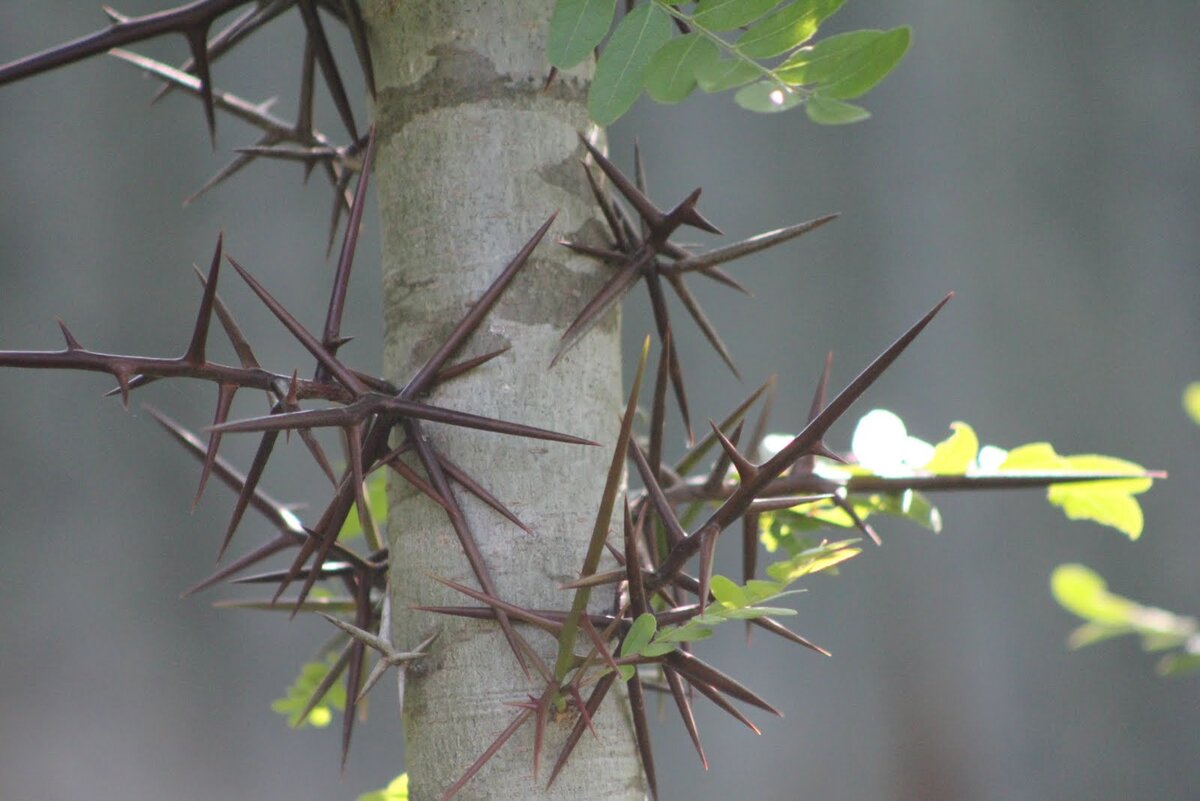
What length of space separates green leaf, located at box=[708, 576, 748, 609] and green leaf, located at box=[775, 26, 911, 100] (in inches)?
8.6

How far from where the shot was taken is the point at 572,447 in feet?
1.57

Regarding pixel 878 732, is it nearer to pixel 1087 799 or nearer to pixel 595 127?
pixel 1087 799

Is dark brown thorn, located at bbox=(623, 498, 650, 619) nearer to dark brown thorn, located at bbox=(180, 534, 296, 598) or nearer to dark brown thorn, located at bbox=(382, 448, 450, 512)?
dark brown thorn, located at bbox=(382, 448, 450, 512)

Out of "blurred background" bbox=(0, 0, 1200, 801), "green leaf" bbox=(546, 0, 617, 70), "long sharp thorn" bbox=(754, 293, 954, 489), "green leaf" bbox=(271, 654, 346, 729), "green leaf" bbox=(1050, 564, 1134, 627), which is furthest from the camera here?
"blurred background" bbox=(0, 0, 1200, 801)

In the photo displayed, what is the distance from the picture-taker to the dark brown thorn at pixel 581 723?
42cm

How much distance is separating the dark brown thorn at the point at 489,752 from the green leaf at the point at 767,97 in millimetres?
308

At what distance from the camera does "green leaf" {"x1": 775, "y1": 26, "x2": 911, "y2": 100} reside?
48 centimetres

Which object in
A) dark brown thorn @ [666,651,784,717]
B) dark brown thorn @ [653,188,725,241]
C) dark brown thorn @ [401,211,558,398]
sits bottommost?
dark brown thorn @ [666,651,784,717]

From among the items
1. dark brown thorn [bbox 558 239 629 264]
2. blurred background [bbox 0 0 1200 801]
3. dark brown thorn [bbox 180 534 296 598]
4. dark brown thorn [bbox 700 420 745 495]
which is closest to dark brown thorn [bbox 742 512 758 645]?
dark brown thorn [bbox 700 420 745 495]

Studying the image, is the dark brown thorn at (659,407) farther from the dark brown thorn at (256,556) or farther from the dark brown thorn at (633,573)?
the dark brown thorn at (256,556)

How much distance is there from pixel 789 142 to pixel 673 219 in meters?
3.25

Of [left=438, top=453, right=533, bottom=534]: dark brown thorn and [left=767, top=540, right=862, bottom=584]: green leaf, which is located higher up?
[left=438, top=453, right=533, bottom=534]: dark brown thorn

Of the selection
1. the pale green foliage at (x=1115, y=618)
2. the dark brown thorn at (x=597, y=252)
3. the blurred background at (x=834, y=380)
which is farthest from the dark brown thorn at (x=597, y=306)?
the blurred background at (x=834, y=380)

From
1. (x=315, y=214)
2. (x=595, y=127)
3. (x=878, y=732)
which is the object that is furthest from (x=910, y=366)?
(x=595, y=127)
